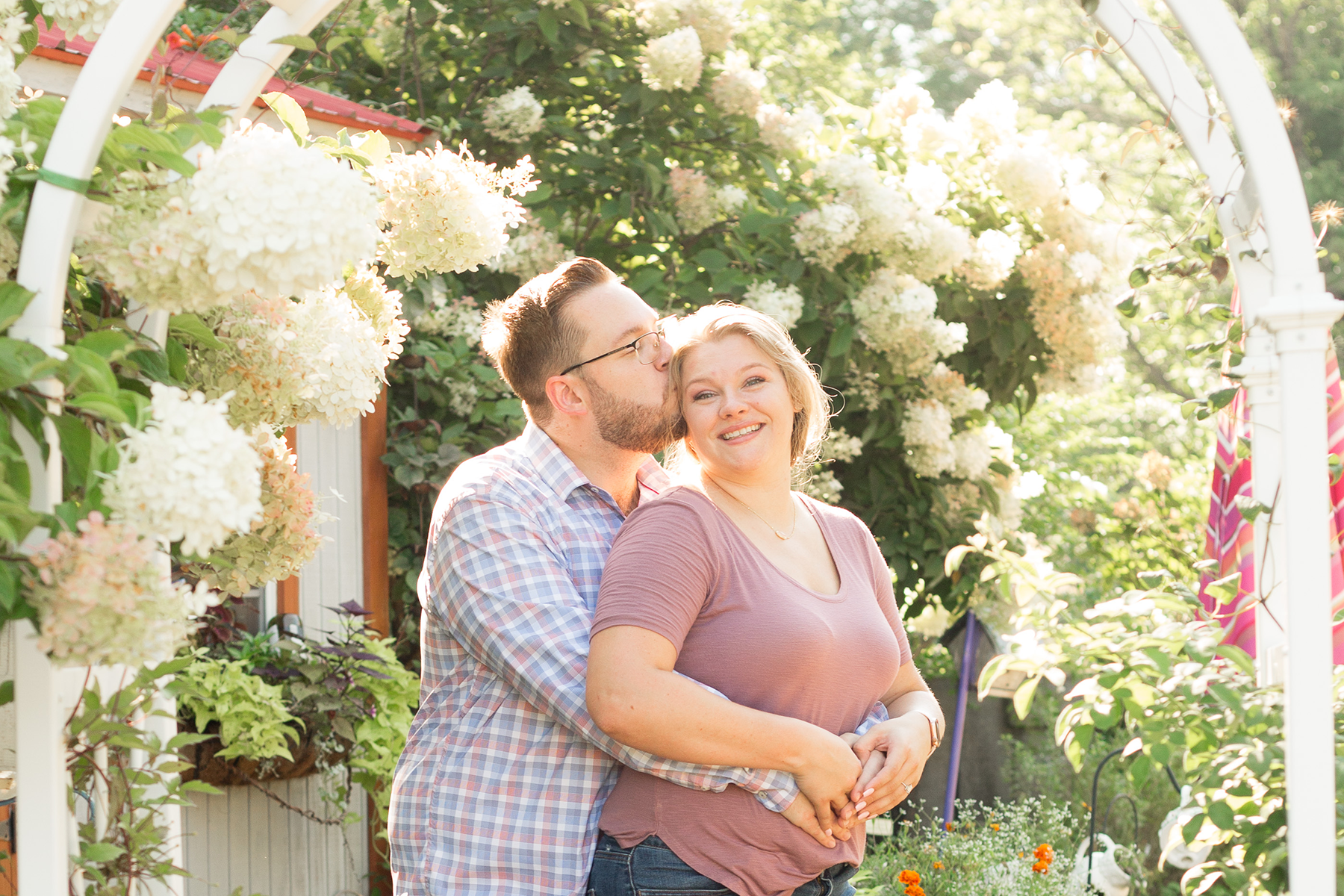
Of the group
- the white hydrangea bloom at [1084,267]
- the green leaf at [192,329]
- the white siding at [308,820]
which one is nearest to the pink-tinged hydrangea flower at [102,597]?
the green leaf at [192,329]

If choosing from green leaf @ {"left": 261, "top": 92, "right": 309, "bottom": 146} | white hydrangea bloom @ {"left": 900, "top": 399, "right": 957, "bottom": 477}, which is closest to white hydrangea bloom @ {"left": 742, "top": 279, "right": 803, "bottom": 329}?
white hydrangea bloom @ {"left": 900, "top": 399, "right": 957, "bottom": 477}

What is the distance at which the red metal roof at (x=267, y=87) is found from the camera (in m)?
2.74

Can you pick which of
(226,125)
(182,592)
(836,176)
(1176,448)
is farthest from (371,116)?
(1176,448)

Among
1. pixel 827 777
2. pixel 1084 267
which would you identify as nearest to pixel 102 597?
pixel 827 777

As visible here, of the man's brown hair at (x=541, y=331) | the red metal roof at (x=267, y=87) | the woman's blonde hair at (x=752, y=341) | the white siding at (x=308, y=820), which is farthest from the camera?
the white siding at (x=308, y=820)

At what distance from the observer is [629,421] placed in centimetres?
203

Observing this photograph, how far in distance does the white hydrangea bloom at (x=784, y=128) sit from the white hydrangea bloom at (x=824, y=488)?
122cm

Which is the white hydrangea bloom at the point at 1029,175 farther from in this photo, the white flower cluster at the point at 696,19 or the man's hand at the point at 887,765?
the man's hand at the point at 887,765

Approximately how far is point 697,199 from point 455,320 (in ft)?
3.17

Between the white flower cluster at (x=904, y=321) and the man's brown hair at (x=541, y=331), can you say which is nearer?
the man's brown hair at (x=541, y=331)

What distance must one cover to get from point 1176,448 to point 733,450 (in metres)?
11.8

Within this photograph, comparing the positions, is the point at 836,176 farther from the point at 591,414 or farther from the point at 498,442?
the point at 591,414

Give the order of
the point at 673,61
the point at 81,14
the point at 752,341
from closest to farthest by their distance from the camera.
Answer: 1. the point at 81,14
2. the point at 752,341
3. the point at 673,61

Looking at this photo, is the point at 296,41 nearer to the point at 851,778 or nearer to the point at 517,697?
the point at 517,697
